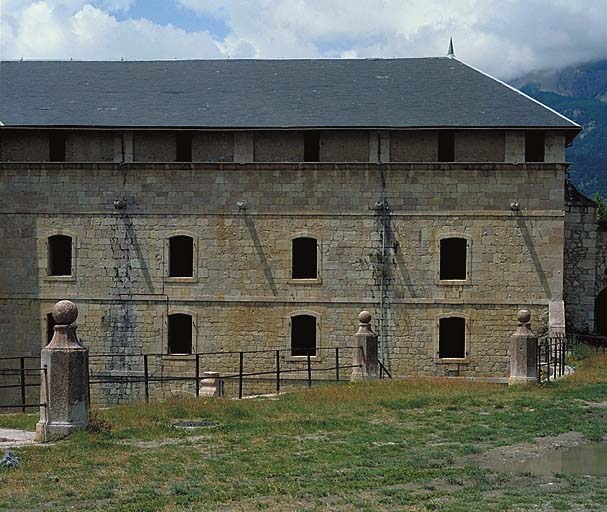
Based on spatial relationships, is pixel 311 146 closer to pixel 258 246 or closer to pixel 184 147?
pixel 258 246

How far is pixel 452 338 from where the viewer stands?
27109 millimetres

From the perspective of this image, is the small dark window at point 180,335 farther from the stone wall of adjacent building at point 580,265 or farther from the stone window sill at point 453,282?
the stone wall of adjacent building at point 580,265

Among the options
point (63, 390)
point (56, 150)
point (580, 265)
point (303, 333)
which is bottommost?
point (303, 333)

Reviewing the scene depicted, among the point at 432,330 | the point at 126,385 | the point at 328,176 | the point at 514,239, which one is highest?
the point at 328,176

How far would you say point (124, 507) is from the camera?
9.08 metres

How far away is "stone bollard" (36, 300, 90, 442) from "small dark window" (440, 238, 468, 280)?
1564cm

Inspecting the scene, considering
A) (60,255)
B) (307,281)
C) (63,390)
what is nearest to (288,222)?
(307,281)

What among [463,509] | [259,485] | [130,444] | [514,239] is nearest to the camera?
[463,509]

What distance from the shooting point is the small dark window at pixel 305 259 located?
2728cm

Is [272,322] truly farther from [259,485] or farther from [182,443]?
[259,485]

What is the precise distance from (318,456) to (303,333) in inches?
622

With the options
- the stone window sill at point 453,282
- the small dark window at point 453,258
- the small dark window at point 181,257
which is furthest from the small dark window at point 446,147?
the small dark window at point 181,257

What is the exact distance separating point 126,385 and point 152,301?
8.30 feet

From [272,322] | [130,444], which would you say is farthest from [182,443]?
[272,322]
